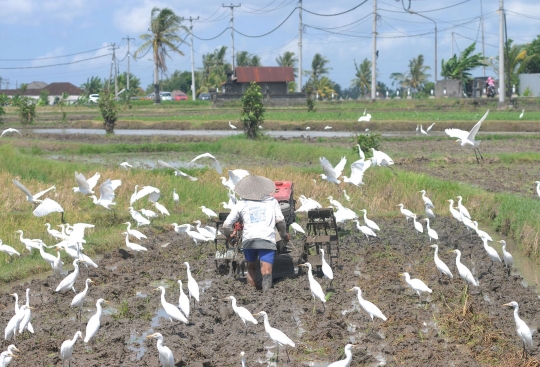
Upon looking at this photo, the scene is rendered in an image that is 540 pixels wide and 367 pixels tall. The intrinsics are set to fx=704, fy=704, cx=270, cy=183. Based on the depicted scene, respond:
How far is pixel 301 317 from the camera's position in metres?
6.94

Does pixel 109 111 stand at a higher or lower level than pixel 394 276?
higher

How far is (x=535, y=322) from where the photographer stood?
6543 mm

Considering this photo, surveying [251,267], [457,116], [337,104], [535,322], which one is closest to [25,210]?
[251,267]

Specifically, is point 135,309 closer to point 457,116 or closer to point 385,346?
point 385,346

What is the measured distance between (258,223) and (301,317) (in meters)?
1.34

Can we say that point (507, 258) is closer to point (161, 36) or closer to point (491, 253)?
point (491, 253)

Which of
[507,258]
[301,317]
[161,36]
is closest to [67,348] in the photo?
[301,317]

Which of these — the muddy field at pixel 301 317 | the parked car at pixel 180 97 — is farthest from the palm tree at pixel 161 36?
the muddy field at pixel 301 317

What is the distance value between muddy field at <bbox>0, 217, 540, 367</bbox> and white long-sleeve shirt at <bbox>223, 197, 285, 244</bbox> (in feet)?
2.07

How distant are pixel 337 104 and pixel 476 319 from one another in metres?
40.1

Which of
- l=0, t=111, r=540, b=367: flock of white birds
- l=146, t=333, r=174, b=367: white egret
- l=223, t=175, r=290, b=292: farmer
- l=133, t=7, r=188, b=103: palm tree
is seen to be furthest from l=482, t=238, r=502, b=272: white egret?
l=133, t=7, r=188, b=103: palm tree

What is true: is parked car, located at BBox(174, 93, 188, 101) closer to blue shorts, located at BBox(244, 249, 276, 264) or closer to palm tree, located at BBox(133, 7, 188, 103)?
palm tree, located at BBox(133, 7, 188, 103)

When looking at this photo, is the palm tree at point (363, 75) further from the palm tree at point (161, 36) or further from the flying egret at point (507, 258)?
the flying egret at point (507, 258)

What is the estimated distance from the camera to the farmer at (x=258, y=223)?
25.6 ft
